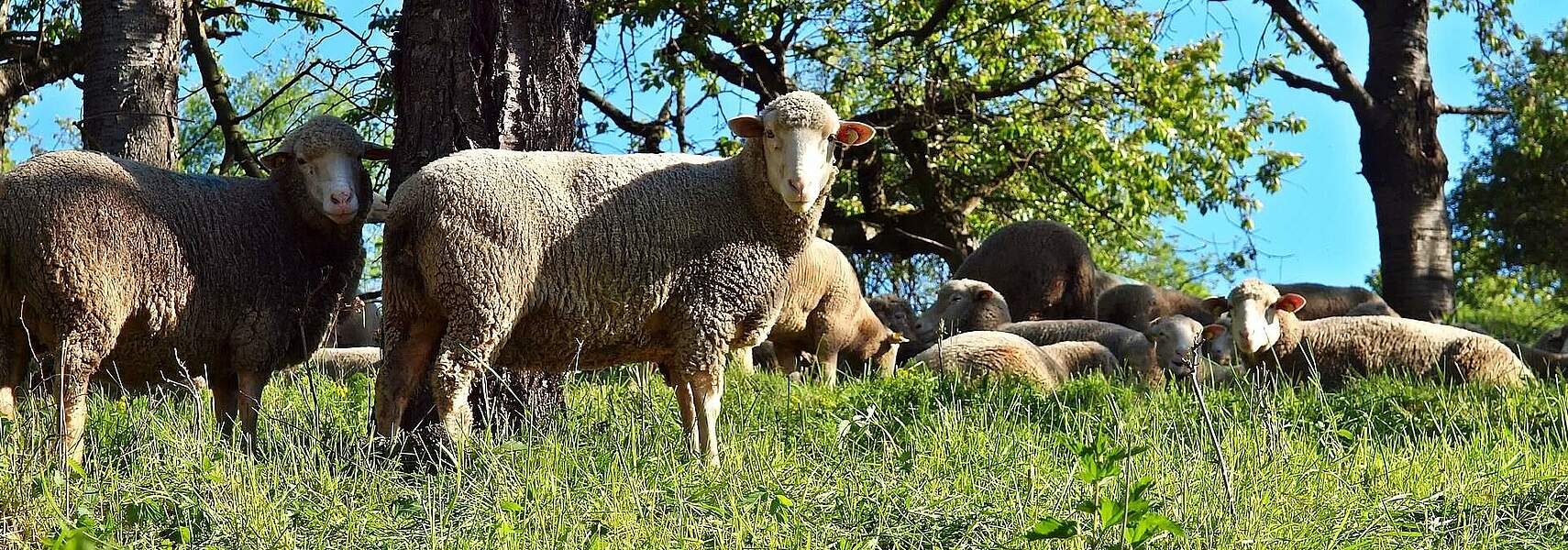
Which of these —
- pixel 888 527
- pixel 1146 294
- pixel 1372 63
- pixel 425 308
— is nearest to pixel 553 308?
pixel 425 308

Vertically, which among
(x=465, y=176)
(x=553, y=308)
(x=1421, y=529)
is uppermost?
(x=465, y=176)

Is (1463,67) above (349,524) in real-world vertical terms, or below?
above

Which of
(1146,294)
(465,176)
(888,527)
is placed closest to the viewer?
(888,527)

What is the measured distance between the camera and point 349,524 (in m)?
5.13

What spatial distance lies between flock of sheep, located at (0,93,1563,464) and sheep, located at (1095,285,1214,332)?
30.8 feet

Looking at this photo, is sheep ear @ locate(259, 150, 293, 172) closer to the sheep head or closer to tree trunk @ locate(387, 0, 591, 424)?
the sheep head

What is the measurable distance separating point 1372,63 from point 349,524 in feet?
51.5

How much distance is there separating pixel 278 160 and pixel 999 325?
295 inches

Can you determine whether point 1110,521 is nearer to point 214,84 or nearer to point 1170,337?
point 1170,337

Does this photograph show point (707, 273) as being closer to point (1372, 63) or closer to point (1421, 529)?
point (1421, 529)

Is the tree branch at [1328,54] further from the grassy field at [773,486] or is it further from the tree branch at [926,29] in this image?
the grassy field at [773,486]

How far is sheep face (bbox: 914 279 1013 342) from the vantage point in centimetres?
1375

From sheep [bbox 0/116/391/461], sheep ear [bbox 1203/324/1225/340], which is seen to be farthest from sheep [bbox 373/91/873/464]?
sheep ear [bbox 1203/324/1225/340]

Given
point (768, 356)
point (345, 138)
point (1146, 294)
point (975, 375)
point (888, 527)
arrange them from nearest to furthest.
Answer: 1. point (888, 527)
2. point (345, 138)
3. point (975, 375)
4. point (768, 356)
5. point (1146, 294)
